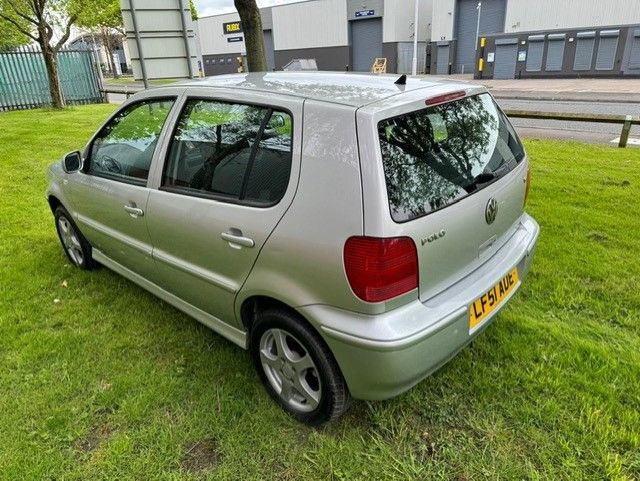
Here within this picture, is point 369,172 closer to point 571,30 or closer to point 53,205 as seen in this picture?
point 53,205

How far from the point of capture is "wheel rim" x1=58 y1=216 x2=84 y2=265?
4.16 meters

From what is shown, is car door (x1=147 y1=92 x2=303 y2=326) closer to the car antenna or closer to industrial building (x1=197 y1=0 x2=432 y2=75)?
the car antenna

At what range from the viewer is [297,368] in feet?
7.79

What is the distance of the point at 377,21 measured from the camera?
38938 millimetres

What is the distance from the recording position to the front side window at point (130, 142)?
9.88ft

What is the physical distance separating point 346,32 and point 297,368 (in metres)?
42.2

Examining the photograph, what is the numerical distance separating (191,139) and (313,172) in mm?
1057

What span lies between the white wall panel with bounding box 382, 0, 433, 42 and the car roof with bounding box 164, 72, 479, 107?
38.5 meters

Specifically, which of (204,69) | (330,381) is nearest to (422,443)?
(330,381)

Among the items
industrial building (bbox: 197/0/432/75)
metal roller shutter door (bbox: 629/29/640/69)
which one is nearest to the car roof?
metal roller shutter door (bbox: 629/29/640/69)

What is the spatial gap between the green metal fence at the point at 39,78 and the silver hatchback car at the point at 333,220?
18732 mm

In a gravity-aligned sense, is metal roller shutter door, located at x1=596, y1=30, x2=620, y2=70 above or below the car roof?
below

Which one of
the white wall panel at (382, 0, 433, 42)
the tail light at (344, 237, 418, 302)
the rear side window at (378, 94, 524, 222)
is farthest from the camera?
the white wall panel at (382, 0, 433, 42)

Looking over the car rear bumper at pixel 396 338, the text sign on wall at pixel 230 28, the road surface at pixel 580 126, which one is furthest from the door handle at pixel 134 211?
the text sign on wall at pixel 230 28
